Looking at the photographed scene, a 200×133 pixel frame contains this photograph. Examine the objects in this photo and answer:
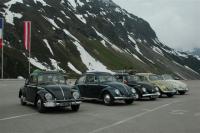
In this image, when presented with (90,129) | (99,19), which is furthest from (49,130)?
(99,19)

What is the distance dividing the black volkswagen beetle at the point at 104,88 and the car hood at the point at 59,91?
394 cm

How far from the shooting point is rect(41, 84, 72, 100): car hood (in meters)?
17.2

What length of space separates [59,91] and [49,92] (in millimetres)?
398

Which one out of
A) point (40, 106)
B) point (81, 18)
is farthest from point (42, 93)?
point (81, 18)

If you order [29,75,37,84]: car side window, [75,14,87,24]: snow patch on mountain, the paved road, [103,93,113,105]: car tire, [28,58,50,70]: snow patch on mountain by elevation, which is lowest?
the paved road

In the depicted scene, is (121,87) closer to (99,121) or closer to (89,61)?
(99,121)

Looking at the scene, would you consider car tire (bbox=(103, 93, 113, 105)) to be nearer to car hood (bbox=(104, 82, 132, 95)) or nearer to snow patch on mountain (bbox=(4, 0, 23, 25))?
car hood (bbox=(104, 82, 132, 95))

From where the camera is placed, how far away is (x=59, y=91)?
17.4 meters

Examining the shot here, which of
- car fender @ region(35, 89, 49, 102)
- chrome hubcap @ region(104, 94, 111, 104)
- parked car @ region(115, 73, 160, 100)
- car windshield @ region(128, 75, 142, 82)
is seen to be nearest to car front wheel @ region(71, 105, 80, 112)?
car fender @ region(35, 89, 49, 102)

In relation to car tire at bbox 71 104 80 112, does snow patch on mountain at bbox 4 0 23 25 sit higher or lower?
higher

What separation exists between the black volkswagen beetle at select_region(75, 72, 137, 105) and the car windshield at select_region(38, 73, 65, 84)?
330 cm

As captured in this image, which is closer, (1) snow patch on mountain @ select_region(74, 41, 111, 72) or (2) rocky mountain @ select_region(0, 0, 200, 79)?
(2) rocky mountain @ select_region(0, 0, 200, 79)

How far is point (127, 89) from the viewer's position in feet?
70.7

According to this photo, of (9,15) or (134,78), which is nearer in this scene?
(134,78)
